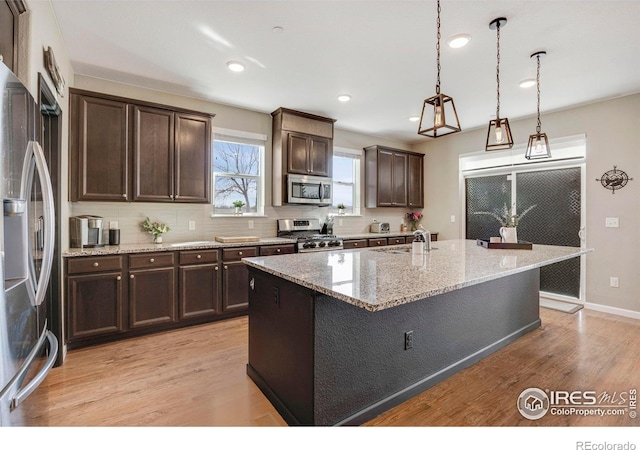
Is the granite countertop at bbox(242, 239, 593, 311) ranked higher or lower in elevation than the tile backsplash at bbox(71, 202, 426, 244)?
lower

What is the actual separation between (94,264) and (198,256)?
36.9 inches

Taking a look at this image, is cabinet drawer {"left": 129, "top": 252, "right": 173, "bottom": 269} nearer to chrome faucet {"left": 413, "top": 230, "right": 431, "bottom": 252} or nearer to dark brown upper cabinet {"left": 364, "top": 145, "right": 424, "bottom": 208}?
chrome faucet {"left": 413, "top": 230, "right": 431, "bottom": 252}

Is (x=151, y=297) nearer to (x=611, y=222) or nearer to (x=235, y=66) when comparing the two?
(x=235, y=66)

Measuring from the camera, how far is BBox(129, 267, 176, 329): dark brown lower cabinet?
3170mm

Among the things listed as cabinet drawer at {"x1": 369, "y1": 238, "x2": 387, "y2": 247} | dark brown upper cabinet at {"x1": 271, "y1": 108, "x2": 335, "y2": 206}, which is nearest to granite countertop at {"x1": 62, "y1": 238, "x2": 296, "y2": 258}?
dark brown upper cabinet at {"x1": 271, "y1": 108, "x2": 335, "y2": 206}

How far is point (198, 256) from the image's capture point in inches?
138

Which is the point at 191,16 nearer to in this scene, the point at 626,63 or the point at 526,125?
the point at 626,63

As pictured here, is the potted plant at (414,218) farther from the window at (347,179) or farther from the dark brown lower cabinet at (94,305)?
the dark brown lower cabinet at (94,305)

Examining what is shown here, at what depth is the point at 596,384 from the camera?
91.1 inches

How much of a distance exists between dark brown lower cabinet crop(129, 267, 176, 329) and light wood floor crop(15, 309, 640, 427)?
193mm

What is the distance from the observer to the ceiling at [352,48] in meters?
2.33

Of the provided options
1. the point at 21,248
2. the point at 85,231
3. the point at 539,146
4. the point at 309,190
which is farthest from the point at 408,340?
the point at 85,231

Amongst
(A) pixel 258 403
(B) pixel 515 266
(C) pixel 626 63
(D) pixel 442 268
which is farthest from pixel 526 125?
(A) pixel 258 403
